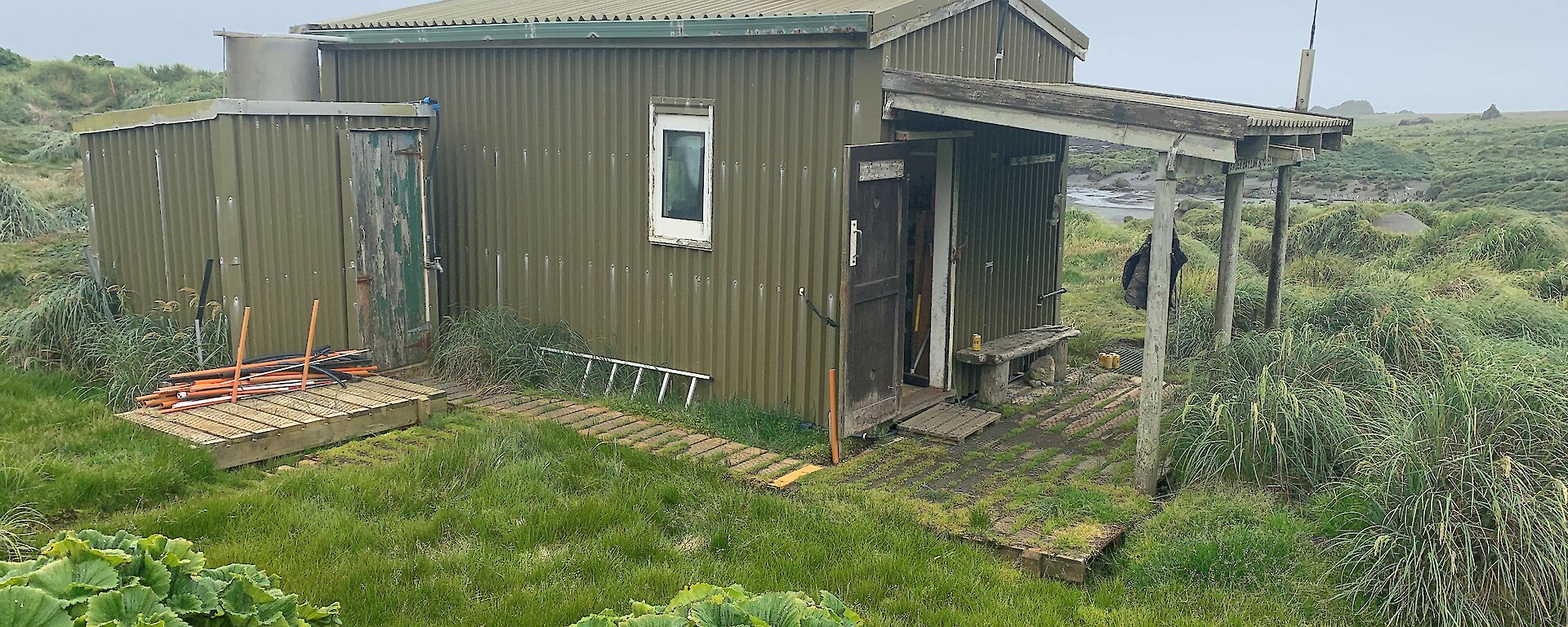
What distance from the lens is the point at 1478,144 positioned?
1802 inches

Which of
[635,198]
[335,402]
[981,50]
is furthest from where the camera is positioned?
[981,50]

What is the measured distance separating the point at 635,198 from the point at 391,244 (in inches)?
75.6

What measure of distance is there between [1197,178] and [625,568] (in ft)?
12.8

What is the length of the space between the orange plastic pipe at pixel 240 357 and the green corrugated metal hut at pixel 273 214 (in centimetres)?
7

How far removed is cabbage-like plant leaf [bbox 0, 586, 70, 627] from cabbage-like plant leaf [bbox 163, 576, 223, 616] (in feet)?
1.48

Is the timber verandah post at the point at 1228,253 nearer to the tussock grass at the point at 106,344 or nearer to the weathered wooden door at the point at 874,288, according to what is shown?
the weathered wooden door at the point at 874,288

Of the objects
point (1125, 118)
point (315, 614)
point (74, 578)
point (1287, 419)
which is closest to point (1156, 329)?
point (1287, 419)

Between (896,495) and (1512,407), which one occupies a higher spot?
(1512,407)

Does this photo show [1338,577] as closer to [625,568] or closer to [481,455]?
[625,568]

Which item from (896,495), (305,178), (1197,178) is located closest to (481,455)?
(896,495)

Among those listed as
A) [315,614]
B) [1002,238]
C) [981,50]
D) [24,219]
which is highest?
[981,50]

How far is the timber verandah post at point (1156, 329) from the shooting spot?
6.36m

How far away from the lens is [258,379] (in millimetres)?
7910

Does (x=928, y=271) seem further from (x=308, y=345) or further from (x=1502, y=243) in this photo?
(x=1502, y=243)
